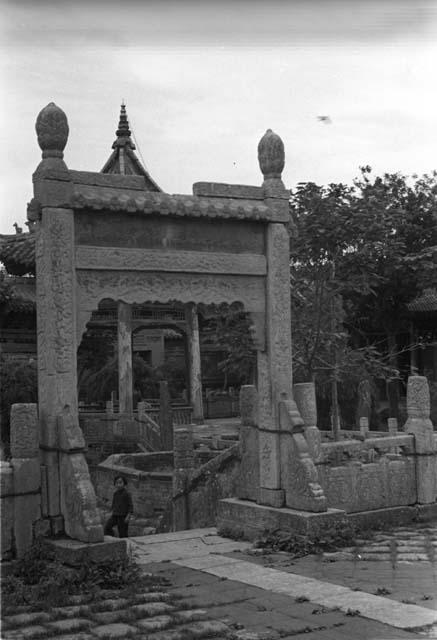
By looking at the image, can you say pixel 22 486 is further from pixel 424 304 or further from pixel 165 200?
pixel 424 304

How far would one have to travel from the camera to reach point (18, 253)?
29.9 meters

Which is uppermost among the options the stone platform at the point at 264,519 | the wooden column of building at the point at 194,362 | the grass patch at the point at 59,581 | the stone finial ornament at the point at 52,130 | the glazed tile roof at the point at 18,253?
the glazed tile roof at the point at 18,253

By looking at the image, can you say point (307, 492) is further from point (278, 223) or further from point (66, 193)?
point (66, 193)

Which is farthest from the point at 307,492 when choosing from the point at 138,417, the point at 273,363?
the point at 138,417

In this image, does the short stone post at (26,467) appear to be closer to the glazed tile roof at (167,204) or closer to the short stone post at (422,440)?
the glazed tile roof at (167,204)

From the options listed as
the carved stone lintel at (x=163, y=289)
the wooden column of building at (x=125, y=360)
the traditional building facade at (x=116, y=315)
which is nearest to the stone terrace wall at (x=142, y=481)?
the wooden column of building at (x=125, y=360)

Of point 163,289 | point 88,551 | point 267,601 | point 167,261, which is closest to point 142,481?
point 163,289

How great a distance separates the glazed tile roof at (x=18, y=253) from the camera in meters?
29.8

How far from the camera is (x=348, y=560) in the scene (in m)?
9.05

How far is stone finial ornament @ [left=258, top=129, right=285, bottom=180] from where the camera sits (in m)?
10.8

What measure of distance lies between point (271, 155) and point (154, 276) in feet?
7.50

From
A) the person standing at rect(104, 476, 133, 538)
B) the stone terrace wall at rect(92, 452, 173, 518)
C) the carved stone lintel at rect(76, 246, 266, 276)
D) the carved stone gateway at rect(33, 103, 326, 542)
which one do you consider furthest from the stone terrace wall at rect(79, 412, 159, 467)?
the carved stone lintel at rect(76, 246, 266, 276)

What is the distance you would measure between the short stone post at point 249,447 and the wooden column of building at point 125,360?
54.7 ft

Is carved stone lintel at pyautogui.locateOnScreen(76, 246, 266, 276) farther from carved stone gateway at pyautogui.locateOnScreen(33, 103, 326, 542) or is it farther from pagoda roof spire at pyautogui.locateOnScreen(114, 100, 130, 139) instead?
pagoda roof spire at pyautogui.locateOnScreen(114, 100, 130, 139)
